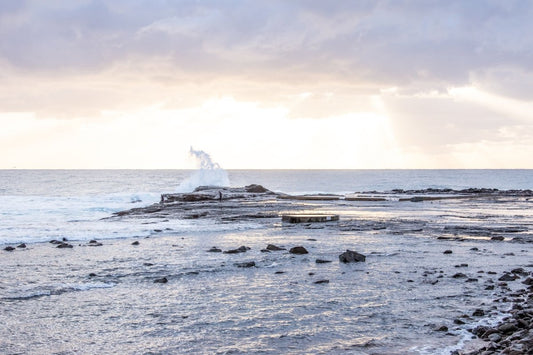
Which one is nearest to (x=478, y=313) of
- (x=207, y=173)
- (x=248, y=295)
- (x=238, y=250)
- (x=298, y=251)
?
(x=248, y=295)

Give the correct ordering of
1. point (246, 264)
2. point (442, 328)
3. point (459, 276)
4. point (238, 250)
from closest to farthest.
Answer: point (442, 328)
point (459, 276)
point (246, 264)
point (238, 250)

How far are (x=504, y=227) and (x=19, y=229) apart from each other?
30.0m

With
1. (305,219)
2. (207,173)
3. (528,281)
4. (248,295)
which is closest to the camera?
(248,295)

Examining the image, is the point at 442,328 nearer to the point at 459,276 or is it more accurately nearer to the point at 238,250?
the point at 459,276

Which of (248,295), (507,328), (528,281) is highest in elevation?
(507,328)

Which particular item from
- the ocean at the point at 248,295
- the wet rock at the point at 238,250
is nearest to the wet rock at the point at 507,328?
the ocean at the point at 248,295

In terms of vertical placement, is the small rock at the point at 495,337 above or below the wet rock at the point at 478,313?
above

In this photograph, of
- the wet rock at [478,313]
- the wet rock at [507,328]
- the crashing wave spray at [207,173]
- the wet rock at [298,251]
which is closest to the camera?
the wet rock at [507,328]

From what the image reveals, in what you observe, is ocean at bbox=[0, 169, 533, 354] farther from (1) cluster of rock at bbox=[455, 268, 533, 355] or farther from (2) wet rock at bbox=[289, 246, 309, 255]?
(2) wet rock at bbox=[289, 246, 309, 255]

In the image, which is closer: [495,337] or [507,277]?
[495,337]

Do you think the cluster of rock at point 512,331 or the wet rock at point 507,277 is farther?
the wet rock at point 507,277

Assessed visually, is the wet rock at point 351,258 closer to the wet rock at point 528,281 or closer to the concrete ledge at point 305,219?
the wet rock at point 528,281

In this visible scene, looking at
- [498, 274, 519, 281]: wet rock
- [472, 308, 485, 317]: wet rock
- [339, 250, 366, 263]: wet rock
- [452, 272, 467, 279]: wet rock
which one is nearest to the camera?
[472, 308, 485, 317]: wet rock

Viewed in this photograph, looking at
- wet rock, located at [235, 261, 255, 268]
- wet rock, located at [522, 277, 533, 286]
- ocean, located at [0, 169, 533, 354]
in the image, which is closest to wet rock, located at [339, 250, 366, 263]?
ocean, located at [0, 169, 533, 354]
